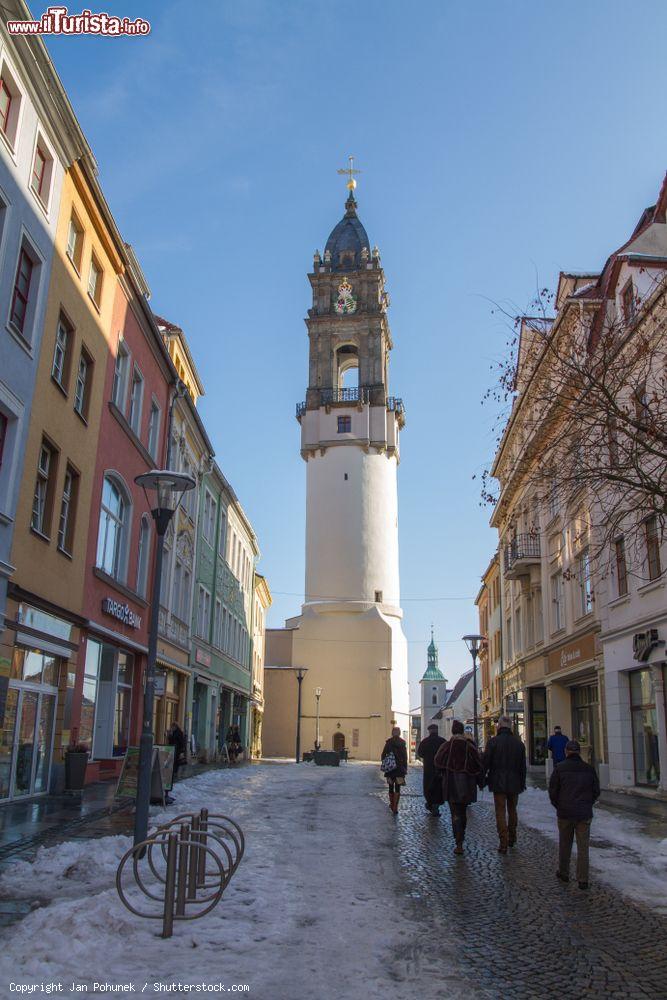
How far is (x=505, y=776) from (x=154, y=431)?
17503mm

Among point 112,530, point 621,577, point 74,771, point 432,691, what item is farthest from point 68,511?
point 432,691

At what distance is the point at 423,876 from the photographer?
383 inches

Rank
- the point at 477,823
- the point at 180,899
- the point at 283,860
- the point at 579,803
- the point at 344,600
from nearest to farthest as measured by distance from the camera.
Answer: the point at 180,899 < the point at 579,803 < the point at 283,860 < the point at 477,823 < the point at 344,600

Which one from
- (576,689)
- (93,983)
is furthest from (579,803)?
(576,689)

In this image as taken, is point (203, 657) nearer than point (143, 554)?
No

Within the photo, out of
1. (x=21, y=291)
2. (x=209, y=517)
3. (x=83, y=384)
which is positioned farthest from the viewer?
(x=209, y=517)

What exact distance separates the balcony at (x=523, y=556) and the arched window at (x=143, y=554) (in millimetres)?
14624

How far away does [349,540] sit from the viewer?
2336 inches

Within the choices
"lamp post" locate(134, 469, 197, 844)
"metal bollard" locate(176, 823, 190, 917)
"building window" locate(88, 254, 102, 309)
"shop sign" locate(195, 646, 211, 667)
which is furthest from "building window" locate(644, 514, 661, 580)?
"shop sign" locate(195, 646, 211, 667)

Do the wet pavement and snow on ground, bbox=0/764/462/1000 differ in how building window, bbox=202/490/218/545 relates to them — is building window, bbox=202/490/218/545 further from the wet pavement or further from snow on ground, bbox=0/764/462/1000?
the wet pavement

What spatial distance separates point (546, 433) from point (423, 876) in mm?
7432

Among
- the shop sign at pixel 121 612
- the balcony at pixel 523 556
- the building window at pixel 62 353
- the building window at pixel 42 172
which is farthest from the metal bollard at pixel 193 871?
the balcony at pixel 523 556

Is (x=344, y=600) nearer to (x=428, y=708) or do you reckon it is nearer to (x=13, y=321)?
(x=13, y=321)

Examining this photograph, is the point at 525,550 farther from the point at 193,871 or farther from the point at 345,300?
the point at 345,300
